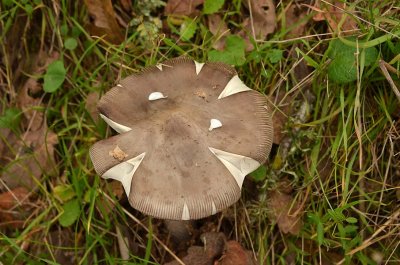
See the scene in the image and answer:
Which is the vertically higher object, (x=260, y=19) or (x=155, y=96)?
(x=260, y=19)

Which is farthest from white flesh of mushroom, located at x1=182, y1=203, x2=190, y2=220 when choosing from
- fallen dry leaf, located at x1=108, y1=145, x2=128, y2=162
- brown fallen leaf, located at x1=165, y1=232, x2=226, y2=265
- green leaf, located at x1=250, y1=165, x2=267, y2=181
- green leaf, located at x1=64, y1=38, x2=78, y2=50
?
green leaf, located at x1=64, y1=38, x2=78, y2=50

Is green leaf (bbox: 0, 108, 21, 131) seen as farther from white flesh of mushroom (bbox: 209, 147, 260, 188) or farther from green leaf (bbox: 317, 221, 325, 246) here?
green leaf (bbox: 317, 221, 325, 246)

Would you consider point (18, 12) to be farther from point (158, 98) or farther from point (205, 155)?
point (205, 155)

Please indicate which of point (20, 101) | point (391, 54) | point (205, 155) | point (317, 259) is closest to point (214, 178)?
point (205, 155)

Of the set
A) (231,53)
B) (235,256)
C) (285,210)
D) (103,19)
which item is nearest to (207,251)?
(235,256)

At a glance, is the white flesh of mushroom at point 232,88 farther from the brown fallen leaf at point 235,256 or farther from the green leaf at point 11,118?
the green leaf at point 11,118

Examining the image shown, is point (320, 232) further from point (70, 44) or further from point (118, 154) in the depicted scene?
point (70, 44)
